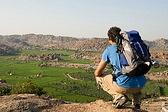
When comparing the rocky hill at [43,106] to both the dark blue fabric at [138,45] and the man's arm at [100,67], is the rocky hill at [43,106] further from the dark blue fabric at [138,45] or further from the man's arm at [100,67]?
the dark blue fabric at [138,45]

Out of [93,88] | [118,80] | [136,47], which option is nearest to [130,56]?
[136,47]

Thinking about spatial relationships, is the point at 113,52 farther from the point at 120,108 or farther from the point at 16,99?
the point at 16,99

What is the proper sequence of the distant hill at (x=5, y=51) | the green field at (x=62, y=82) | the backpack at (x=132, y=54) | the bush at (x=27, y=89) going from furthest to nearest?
the distant hill at (x=5, y=51), the green field at (x=62, y=82), the bush at (x=27, y=89), the backpack at (x=132, y=54)

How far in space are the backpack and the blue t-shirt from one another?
4.9 inches

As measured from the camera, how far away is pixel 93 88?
79625 millimetres

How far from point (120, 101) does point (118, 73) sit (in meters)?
1.06

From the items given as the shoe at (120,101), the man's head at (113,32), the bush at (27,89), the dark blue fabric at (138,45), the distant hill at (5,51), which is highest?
the man's head at (113,32)

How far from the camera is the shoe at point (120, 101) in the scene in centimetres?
959

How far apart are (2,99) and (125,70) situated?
16.4 feet

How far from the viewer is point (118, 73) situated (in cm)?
900

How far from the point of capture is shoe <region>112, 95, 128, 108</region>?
959 centimetres

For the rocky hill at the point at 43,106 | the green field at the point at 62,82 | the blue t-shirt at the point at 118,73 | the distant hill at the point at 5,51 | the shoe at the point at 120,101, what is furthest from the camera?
the distant hill at the point at 5,51

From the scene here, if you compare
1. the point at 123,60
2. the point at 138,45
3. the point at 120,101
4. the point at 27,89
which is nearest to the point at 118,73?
the point at 123,60

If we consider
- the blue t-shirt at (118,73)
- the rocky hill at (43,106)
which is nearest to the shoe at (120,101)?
the rocky hill at (43,106)
